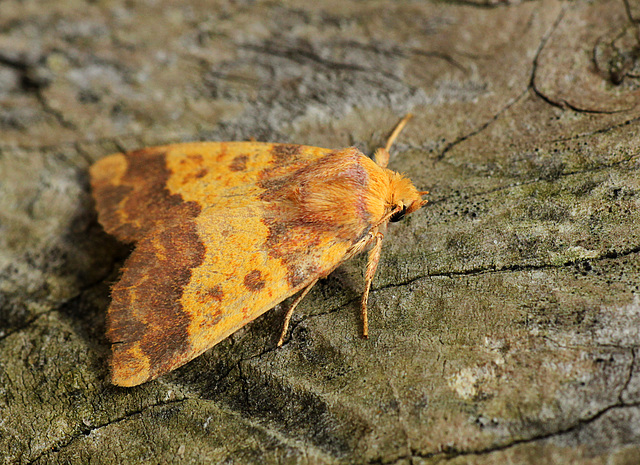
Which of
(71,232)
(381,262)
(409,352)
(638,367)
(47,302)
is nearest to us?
(638,367)

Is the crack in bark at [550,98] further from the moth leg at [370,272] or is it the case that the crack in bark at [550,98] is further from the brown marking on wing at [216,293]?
the brown marking on wing at [216,293]

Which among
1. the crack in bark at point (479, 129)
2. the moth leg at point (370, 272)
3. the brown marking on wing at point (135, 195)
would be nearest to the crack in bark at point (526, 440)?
the moth leg at point (370, 272)

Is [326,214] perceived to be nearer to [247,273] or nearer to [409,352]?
[247,273]

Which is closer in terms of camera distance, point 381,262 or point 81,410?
point 81,410

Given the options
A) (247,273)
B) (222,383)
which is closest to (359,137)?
(247,273)

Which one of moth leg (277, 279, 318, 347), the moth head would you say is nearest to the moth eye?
the moth head

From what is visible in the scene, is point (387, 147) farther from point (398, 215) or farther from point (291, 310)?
point (291, 310)

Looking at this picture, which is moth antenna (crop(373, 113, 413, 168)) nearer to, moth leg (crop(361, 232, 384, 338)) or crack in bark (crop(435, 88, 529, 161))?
crack in bark (crop(435, 88, 529, 161))
